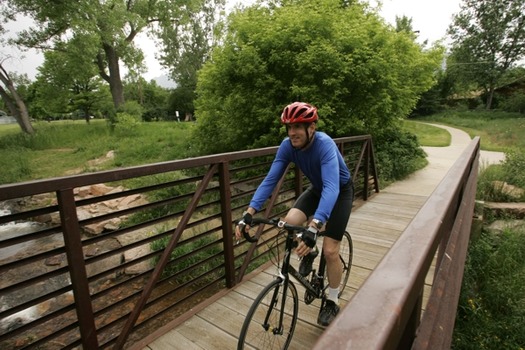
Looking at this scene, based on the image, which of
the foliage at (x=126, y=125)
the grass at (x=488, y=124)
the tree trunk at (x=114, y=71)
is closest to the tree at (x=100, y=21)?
the tree trunk at (x=114, y=71)

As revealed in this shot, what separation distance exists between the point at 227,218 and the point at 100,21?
23.5m

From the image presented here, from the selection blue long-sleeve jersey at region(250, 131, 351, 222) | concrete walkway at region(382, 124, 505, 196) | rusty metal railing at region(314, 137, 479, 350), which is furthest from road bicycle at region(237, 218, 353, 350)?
concrete walkway at region(382, 124, 505, 196)

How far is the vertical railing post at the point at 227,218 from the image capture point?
11.2ft

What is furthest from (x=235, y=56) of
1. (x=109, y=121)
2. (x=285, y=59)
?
(x=109, y=121)

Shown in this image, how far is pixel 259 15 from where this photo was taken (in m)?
9.83

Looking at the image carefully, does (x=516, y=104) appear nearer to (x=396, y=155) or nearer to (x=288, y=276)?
(x=396, y=155)

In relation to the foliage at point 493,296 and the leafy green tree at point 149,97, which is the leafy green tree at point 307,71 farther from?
the leafy green tree at point 149,97

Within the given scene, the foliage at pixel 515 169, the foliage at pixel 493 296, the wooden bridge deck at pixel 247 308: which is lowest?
the foliage at pixel 493 296

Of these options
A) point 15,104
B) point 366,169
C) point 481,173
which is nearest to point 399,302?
point 366,169

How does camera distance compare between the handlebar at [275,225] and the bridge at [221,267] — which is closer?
the bridge at [221,267]

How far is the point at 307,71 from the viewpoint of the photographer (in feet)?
28.9

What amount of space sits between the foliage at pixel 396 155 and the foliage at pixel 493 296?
14.7 ft

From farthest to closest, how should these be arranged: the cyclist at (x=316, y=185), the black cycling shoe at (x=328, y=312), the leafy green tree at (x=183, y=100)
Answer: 1. the leafy green tree at (x=183, y=100)
2. the black cycling shoe at (x=328, y=312)
3. the cyclist at (x=316, y=185)

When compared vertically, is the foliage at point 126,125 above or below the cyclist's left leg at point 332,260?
Answer: above
